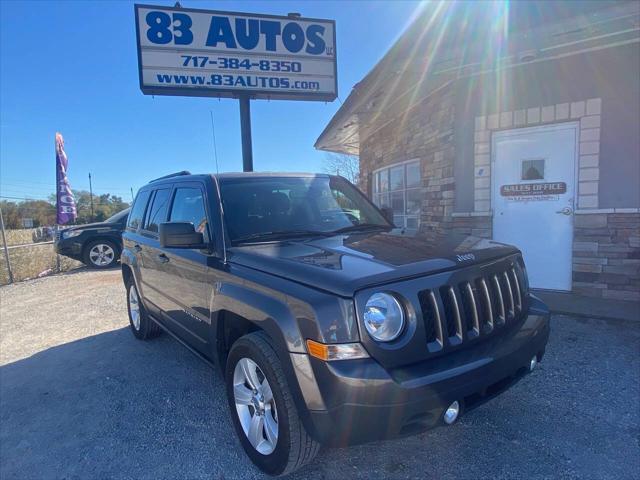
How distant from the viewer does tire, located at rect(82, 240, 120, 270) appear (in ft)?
35.0

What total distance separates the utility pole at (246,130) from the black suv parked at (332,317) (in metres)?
5.41

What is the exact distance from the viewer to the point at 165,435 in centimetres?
276

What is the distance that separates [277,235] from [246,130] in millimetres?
6287

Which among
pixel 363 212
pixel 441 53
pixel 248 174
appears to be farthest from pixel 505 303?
pixel 441 53

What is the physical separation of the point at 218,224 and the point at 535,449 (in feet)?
8.44

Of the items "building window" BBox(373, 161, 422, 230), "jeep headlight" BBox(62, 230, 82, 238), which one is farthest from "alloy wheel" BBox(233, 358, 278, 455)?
"jeep headlight" BBox(62, 230, 82, 238)

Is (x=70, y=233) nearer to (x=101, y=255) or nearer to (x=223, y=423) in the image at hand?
(x=101, y=255)

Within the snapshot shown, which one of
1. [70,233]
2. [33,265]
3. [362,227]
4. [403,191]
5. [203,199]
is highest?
[403,191]

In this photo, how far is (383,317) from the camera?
1844 mm

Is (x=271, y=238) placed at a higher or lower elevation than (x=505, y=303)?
higher

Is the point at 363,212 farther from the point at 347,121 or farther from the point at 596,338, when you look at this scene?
the point at 347,121

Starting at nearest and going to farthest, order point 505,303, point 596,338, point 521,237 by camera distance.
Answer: point 505,303
point 596,338
point 521,237

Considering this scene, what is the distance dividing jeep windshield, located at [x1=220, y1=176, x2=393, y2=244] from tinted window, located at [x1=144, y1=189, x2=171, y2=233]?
1.12 m

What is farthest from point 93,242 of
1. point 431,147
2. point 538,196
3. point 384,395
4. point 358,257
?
point 384,395
